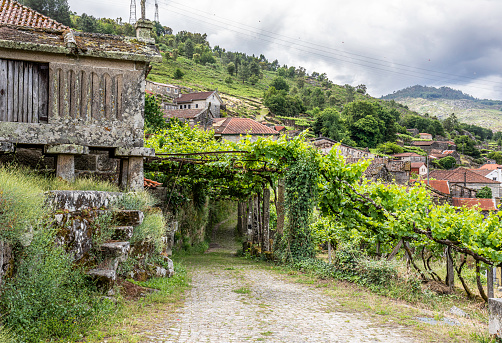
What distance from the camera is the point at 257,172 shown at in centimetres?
1425

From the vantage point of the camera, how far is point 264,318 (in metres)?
6.03

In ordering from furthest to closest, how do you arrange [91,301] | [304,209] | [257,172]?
1. [257,172]
2. [304,209]
3. [91,301]

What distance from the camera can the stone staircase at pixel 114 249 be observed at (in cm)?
535

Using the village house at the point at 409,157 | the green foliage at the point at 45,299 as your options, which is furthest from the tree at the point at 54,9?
the green foliage at the point at 45,299

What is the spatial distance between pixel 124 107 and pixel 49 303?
5803 millimetres

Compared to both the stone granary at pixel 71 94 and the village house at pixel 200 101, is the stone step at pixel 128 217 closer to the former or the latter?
the stone granary at pixel 71 94

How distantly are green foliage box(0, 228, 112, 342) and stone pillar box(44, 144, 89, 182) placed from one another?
421 centimetres

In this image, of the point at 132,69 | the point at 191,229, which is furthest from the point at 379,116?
the point at 132,69

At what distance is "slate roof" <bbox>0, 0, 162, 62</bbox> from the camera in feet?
27.3

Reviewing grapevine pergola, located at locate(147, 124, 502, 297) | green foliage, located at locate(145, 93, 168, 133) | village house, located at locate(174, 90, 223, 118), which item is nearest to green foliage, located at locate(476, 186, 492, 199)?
village house, located at locate(174, 90, 223, 118)

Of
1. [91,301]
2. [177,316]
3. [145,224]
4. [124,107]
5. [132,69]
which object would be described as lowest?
[177,316]

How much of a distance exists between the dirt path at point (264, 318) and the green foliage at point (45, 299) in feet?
2.89

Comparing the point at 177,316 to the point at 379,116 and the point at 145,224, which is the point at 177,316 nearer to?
the point at 145,224

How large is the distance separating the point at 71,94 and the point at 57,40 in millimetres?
1221
